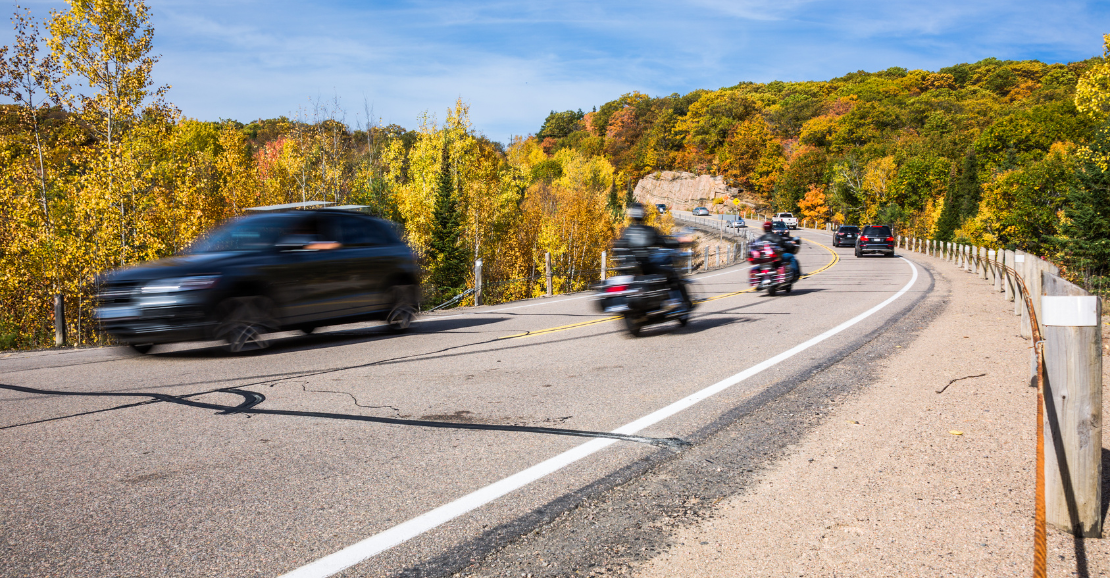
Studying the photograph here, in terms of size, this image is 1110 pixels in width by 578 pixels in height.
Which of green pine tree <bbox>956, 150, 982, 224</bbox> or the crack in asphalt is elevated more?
green pine tree <bbox>956, 150, 982, 224</bbox>

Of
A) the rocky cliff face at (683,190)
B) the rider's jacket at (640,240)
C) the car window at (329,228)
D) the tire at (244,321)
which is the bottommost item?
the tire at (244,321)

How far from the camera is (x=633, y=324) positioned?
9.77 m

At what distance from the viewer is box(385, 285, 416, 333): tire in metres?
10.5

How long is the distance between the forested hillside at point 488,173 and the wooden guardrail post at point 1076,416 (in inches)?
378

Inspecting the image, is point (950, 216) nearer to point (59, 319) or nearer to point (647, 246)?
point (647, 246)

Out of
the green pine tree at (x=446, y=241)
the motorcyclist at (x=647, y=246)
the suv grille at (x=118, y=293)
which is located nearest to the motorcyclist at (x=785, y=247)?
the motorcyclist at (x=647, y=246)

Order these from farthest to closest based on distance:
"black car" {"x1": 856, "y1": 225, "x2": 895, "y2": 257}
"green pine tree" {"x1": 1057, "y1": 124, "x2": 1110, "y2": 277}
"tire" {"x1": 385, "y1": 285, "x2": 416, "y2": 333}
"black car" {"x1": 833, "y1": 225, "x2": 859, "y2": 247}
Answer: "black car" {"x1": 833, "y1": 225, "x2": 859, "y2": 247}, "black car" {"x1": 856, "y1": 225, "x2": 895, "y2": 257}, "green pine tree" {"x1": 1057, "y1": 124, "x2": 1110, "y2": 277}, "tire" {"x1": 385, "y1": 285, "x2": 416, "y2": 333}

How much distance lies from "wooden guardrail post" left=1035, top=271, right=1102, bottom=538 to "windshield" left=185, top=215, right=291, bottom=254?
826cm

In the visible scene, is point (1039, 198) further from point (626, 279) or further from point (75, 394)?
point (75, 394)

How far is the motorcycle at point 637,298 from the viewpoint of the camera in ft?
31.9

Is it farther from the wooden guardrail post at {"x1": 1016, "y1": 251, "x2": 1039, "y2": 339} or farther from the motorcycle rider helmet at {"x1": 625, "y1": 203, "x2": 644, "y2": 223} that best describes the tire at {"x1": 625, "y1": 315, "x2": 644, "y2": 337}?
the wooden guardrail post at {"x1": 1016, "y1": 251, "x2": 1039, "y2": 339}

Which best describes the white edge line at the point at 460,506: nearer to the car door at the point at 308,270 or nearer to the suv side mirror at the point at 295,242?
the car door at the point at 308,270

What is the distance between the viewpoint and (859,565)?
287 centimetres

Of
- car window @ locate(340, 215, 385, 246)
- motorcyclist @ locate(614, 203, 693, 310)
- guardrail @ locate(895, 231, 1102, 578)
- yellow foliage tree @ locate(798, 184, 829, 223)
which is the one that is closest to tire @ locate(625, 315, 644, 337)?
motorcyclist @ locate(614, 203, 693, 310)
